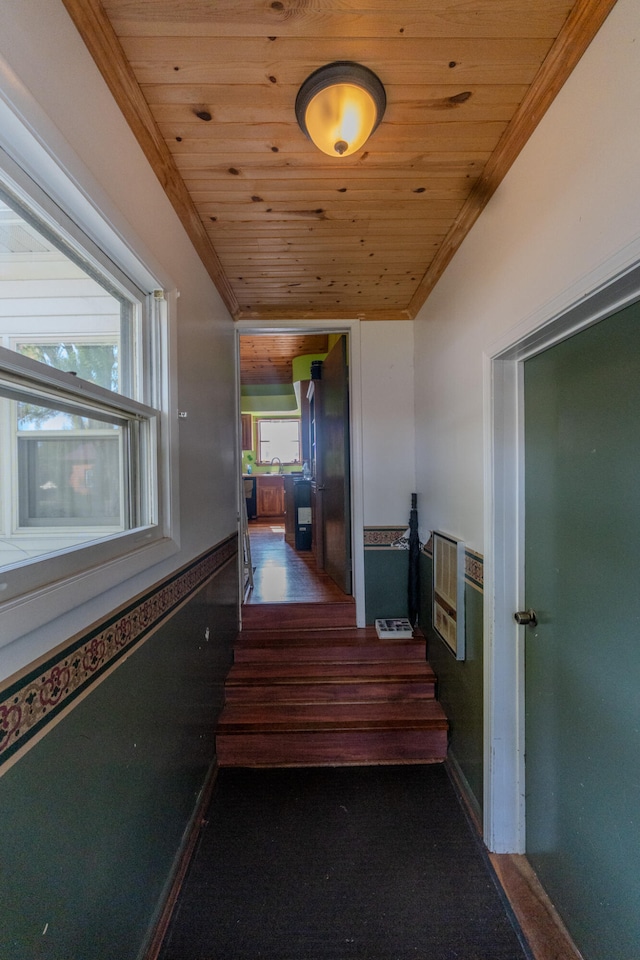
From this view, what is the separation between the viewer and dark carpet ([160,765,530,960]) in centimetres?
119

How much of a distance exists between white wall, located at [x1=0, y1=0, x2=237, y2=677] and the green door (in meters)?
1.35

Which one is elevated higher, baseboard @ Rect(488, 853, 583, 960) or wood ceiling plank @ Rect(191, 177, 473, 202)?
wood ceiling plank @ Rect(191, 177, 473, 202)

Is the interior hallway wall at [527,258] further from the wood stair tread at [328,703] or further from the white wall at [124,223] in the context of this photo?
the white wall at [124,223]

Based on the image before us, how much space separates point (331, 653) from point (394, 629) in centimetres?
43

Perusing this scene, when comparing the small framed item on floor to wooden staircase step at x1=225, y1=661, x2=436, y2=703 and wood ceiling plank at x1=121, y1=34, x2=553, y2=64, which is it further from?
wood ceiling plank at x1=121, y1=34, x2=553, y2=64

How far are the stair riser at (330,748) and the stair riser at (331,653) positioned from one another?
37cm

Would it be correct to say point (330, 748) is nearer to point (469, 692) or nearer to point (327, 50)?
point (469, 692)

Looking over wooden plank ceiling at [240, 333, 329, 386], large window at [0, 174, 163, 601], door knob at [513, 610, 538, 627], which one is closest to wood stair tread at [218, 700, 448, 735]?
door knob at [513, 610, 538, 627]

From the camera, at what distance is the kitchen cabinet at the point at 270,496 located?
7.42 metres

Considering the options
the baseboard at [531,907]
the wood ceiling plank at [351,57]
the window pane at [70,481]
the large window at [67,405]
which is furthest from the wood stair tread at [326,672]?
the wood ceiling plank at [351,57]

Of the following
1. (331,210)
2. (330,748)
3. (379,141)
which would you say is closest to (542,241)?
(379,141)

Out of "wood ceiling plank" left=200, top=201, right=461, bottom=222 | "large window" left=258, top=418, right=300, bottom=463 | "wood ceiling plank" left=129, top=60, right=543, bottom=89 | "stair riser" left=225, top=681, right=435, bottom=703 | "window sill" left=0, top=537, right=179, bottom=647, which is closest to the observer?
"window sill" left=0, top=537, right=179, bottom=647

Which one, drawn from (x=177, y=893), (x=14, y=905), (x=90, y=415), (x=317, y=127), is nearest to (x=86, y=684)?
(x=14, y=905)

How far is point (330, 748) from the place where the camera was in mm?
1938
